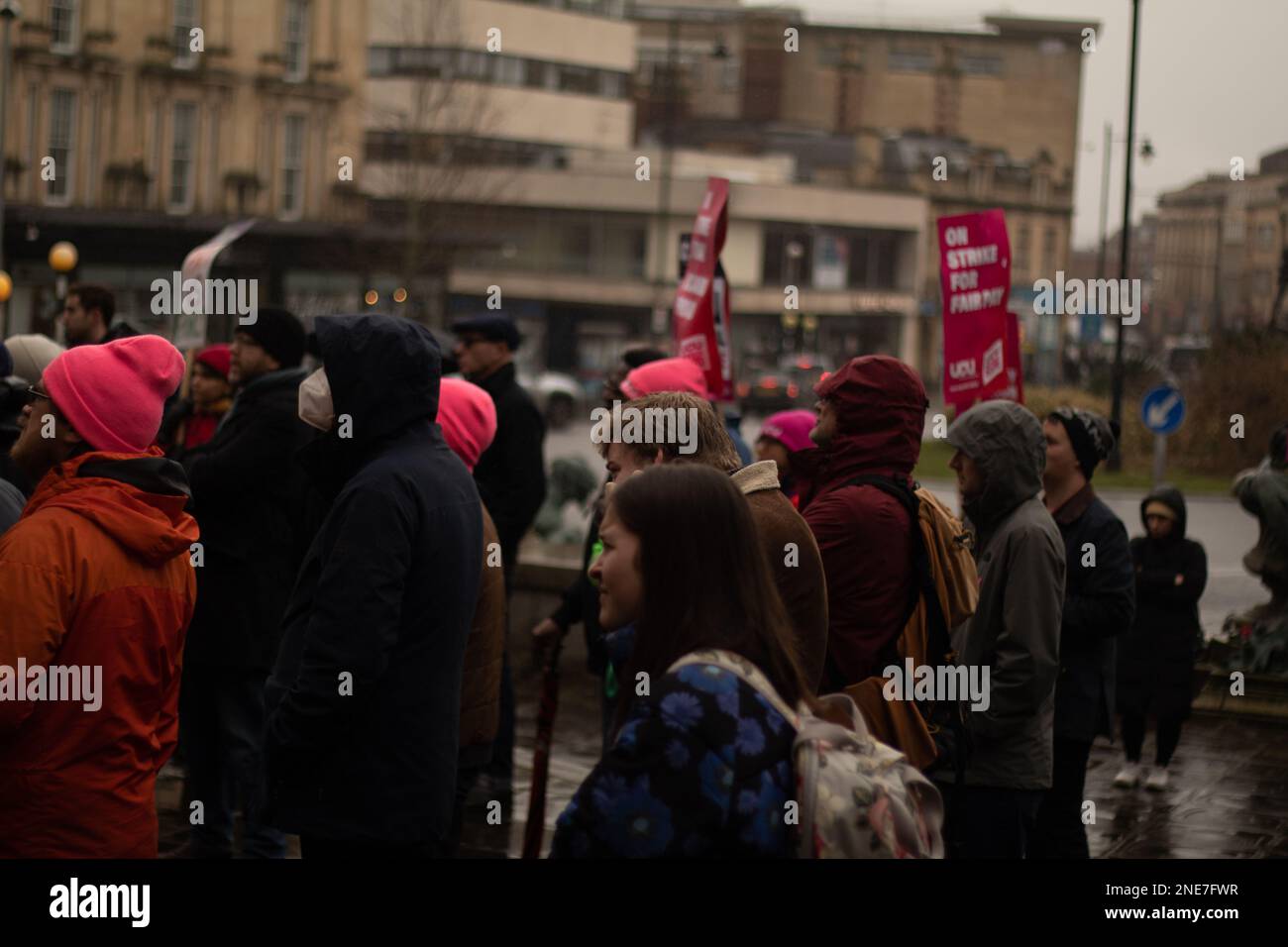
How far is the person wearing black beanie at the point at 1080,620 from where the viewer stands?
5988 mm

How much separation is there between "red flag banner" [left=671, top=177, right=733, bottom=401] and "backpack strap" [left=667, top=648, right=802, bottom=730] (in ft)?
21.3

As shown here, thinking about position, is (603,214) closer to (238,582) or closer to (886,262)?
(886,262)

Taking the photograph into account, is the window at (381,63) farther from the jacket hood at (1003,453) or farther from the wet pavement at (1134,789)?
the jacket hood at (1003,453)

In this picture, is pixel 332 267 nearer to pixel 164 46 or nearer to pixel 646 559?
pixel 164 46

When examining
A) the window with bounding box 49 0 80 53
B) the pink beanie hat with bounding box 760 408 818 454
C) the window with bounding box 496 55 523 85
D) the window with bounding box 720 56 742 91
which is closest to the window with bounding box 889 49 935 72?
the window with bounding box 720 56 742 91

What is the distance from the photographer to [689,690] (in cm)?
281

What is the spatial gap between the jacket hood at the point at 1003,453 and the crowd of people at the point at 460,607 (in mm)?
10

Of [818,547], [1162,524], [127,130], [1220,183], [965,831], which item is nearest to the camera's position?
[818,547]

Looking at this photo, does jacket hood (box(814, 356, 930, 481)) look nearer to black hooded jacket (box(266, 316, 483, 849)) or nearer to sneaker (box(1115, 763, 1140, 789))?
black hooded jacket (box(266, 316, 483, 849))

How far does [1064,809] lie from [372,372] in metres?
2.96

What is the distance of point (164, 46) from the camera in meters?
44.7

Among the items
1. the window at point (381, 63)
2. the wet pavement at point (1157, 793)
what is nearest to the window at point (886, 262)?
the window at point (381, 63)
